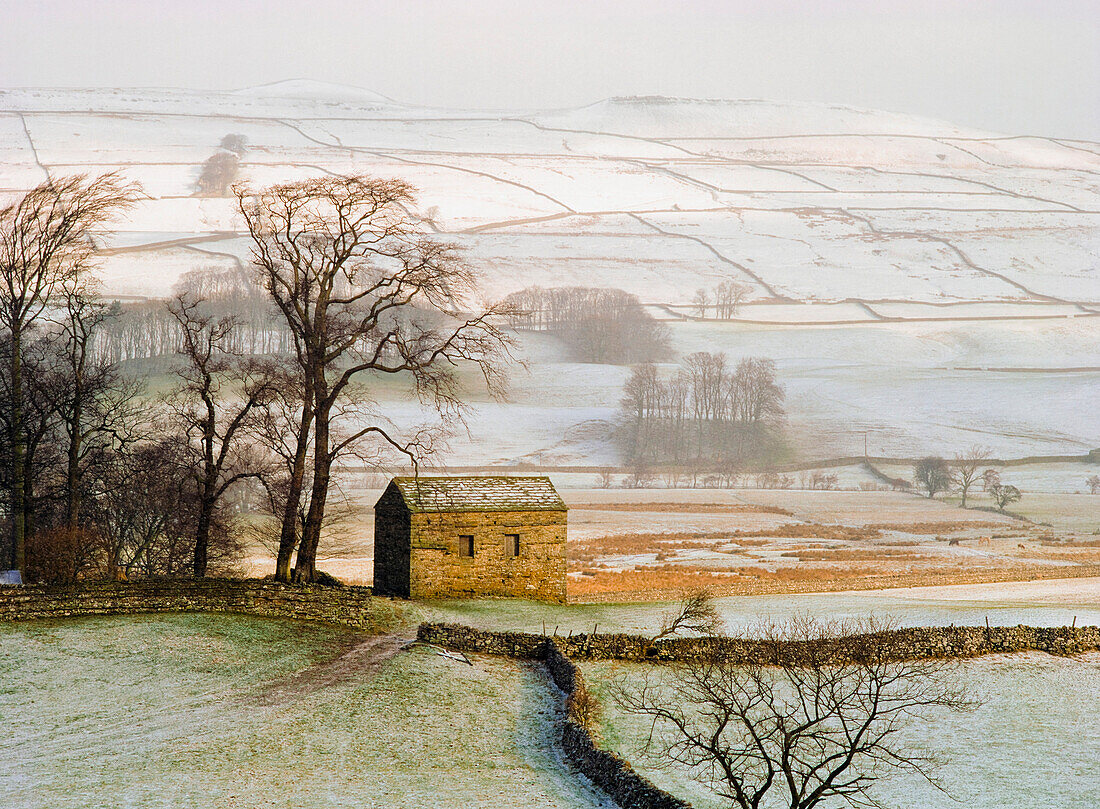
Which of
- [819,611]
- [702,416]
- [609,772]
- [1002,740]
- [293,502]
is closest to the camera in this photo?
[609,772]

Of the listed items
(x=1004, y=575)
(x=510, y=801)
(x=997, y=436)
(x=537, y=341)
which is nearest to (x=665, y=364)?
(x=537, y=341)

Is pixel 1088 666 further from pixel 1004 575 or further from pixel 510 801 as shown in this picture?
pixel 1004 575

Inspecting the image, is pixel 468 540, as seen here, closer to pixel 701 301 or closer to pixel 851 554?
pixel 851 554

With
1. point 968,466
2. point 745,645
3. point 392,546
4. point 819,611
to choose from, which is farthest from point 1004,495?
point 745,645

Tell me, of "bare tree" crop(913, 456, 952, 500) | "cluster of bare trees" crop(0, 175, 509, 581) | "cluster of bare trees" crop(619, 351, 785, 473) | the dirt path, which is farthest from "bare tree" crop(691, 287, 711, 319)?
the dirt path

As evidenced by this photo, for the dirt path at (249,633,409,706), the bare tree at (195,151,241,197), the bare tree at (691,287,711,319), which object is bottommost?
the dirt path at (249,633,409,706)

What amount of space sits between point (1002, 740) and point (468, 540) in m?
17.9

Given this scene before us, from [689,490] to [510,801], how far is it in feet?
258

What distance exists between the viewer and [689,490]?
9425 centimetres

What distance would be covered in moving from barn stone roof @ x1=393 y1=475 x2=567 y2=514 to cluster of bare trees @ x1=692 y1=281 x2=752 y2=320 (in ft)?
402

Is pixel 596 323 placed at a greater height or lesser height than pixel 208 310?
greater

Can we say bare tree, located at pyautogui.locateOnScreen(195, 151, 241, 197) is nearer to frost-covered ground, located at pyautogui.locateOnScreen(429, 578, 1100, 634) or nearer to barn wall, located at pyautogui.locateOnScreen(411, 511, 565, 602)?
barn wall, located at pyautogui.locateOnScreen(411, 511, 565, 602)

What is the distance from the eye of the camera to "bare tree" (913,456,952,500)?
93562mm

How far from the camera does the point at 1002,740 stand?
2022cm
